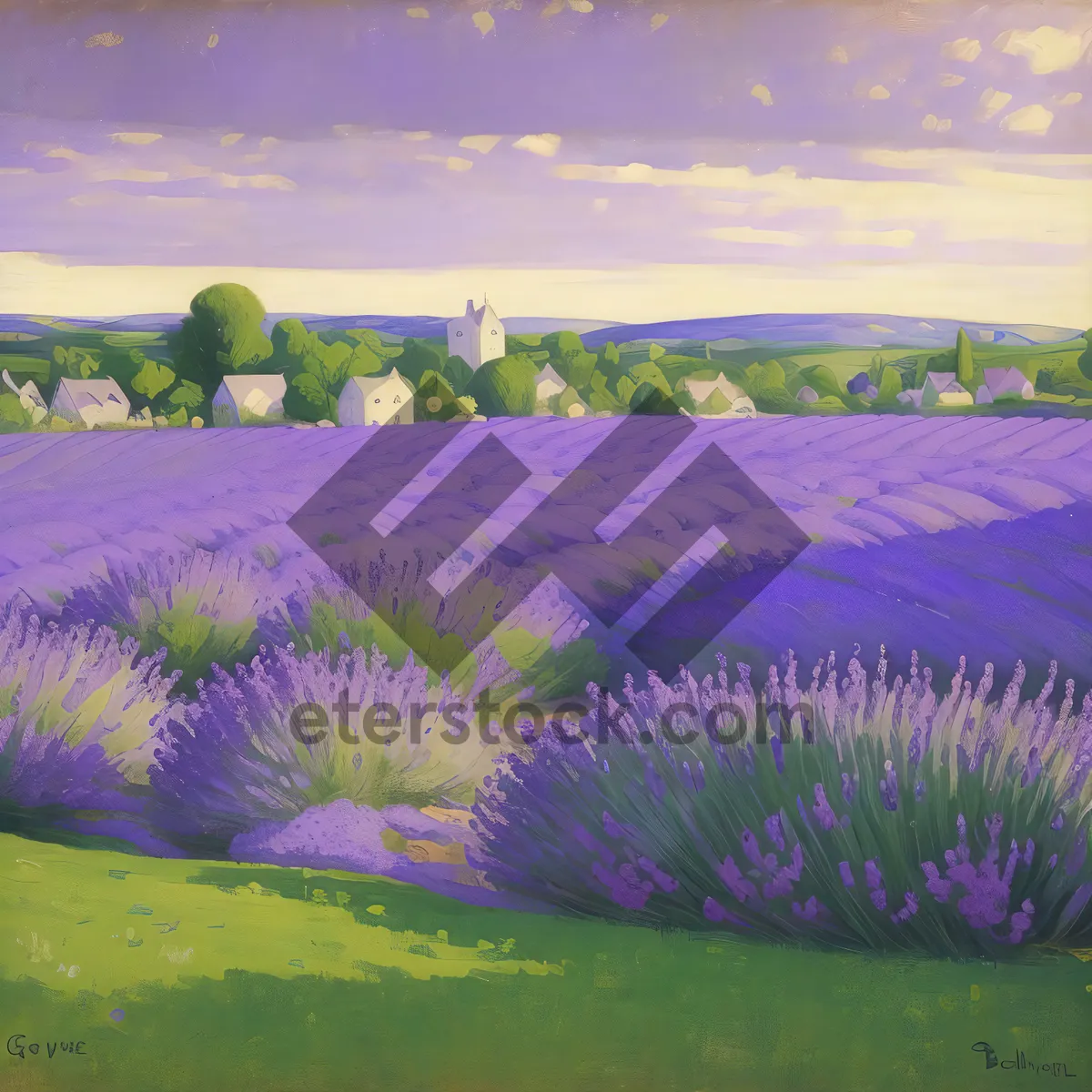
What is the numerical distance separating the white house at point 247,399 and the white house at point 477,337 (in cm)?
42

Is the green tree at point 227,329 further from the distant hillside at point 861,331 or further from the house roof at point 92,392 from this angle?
the distant hillside at point 861,331

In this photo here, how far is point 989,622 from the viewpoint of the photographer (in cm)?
199

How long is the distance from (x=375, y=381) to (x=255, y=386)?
0.93ft

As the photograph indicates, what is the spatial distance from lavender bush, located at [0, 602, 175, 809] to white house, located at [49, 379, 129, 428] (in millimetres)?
465

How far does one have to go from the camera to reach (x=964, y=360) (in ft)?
6.61

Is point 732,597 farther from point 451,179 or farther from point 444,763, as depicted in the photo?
point 451,179

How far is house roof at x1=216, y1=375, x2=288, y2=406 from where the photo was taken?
209 centimetres

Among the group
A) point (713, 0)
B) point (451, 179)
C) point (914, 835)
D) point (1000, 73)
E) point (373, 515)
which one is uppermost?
point (713, 0)

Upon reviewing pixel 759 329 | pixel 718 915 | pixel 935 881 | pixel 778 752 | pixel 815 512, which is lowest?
pixel 718 915

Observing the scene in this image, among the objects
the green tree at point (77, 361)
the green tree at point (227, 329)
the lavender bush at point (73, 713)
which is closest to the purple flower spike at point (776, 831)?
the lavender bush at point (73, 713)

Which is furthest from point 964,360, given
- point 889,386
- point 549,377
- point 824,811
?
point 824,811

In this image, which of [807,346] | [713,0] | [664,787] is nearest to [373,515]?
[664,787]

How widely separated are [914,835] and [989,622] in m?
0.49
